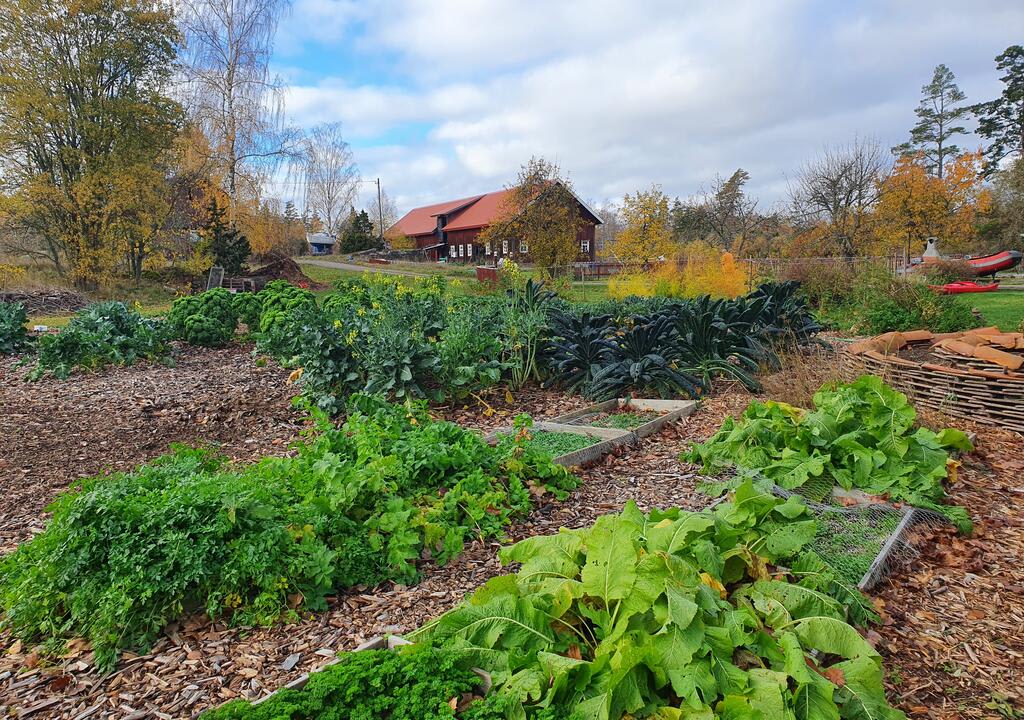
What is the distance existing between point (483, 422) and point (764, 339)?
9.97 feet

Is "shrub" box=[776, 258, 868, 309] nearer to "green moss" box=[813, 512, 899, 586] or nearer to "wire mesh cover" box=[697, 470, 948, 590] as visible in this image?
"wire mesh cover" box=[697, 470, 948, 590]

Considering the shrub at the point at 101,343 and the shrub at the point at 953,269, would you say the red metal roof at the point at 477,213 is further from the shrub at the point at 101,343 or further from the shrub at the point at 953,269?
the shrub at the point at 101,343

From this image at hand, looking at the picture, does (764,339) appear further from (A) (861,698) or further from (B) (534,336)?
(A) (861,698)

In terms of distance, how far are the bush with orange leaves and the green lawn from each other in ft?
13.6

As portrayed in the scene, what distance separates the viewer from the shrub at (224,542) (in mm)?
2055

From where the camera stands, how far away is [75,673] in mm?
1938

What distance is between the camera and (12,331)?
28.9 feet

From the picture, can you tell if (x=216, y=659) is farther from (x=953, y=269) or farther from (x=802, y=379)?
(x=953, y=269)

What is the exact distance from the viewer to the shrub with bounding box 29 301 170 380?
712cm

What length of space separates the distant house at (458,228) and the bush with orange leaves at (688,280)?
20.1 m

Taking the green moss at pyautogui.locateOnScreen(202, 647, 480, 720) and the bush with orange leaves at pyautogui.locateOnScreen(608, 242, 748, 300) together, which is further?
the bush with orange leaves at pyautogui.locateOnScreen(608, 242, 748, 300)

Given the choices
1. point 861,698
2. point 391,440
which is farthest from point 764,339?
point 861,698

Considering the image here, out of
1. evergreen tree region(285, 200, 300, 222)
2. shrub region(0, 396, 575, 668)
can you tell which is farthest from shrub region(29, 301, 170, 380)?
evergreen tree region(285, 200, 300, 222)

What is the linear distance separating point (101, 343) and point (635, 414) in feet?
21.7
